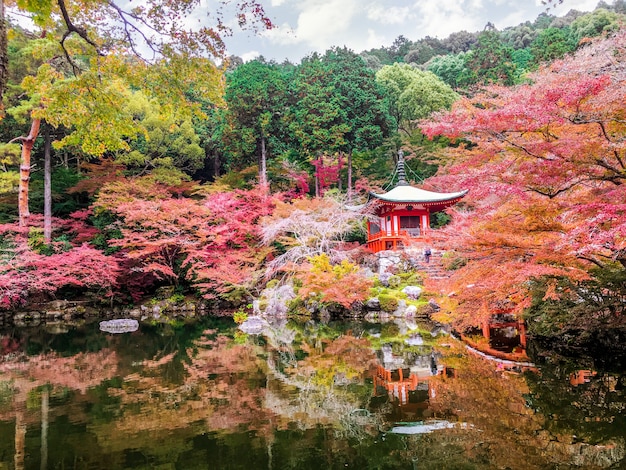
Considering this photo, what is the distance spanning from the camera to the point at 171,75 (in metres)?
4.77

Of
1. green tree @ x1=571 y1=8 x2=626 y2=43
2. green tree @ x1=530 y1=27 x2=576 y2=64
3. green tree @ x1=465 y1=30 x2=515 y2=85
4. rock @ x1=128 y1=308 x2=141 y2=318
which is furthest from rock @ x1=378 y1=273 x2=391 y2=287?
green tree @ x1=571 y1=8 x2=626 y2=43

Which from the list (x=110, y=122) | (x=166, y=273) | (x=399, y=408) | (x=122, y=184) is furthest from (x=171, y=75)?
(x=122, y=184)

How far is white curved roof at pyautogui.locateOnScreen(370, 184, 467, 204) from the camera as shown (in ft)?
49.6

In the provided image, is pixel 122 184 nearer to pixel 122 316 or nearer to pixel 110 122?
pixel 122 316

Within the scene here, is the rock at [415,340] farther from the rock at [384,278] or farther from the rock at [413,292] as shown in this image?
the rock at [384,278]

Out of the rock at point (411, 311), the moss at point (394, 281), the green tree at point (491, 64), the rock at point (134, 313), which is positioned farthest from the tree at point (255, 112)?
the green tree at point (491, 64)

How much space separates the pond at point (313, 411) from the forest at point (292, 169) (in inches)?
45.1

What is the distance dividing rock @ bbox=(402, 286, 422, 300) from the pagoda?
3.21 metres

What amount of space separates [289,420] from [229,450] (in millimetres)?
729

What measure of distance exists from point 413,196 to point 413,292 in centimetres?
501

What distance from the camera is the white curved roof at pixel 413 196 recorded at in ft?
49.6

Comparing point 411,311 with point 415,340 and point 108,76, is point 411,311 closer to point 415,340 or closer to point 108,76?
point 415,340

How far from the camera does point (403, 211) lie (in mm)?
15938

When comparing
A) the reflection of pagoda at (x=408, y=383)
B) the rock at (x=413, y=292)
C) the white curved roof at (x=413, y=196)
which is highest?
the white curved roof at (x=413, y=196)
